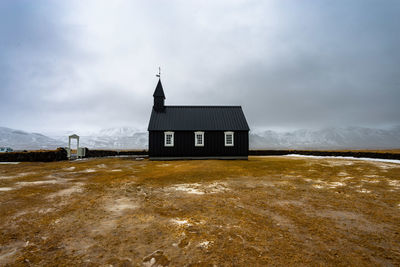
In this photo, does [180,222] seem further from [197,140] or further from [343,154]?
[343,154]

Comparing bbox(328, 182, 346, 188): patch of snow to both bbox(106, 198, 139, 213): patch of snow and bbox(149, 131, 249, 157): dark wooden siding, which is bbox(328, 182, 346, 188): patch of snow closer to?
bbox(106, 198, 139, 213): patch of snow

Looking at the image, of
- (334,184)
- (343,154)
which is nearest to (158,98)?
(334,184)

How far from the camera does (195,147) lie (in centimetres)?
2673

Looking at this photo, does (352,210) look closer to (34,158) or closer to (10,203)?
(10,203)

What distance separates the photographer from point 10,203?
23.7 feet

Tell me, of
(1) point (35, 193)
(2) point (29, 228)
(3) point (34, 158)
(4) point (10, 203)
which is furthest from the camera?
(3) point (34, 158)

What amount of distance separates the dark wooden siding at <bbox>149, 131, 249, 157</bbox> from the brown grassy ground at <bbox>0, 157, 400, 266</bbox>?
17.3m

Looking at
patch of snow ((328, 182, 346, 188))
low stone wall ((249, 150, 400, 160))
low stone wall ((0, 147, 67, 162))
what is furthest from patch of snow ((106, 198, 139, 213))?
low stone wall ((249, 150, 400, 160))

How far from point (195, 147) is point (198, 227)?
21.6 meters

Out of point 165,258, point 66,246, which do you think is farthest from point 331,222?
point 66,246

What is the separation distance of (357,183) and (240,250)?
423 inches

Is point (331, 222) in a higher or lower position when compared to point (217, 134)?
lower

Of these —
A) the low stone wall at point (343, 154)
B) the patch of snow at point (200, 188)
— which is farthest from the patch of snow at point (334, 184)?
the low stone wall at point (343, 154)

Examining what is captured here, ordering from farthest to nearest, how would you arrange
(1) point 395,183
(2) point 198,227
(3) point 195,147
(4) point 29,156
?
(3) point 195,147
(4) point 29,156
(1) point 395,183
(2) point 198,227
